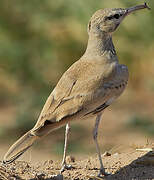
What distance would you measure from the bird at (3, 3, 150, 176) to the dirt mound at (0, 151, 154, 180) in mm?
151

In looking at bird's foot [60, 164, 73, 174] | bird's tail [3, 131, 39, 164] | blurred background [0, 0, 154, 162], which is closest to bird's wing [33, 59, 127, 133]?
bird's tail [3, 131, 39, 164]

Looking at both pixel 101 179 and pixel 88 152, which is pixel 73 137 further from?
pixel 101 179

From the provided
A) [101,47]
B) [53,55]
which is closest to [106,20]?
[101,47]

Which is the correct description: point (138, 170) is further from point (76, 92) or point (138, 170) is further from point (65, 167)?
point (76, 92)

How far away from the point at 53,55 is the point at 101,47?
672 centimetres

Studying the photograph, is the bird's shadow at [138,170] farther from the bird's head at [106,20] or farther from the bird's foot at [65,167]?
the bird's head at [106,20]

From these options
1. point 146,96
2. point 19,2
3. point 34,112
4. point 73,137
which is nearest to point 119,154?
point 73,137

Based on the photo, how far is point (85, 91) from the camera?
5469 millimetres

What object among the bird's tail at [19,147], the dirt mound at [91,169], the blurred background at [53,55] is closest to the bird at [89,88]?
the bird's tail at [19,147]

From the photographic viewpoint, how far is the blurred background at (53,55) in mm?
11758

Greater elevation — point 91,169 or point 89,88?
point 89,88

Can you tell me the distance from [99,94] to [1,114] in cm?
698

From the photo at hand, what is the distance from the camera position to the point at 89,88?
18.0 ft

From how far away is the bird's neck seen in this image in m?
6.10
